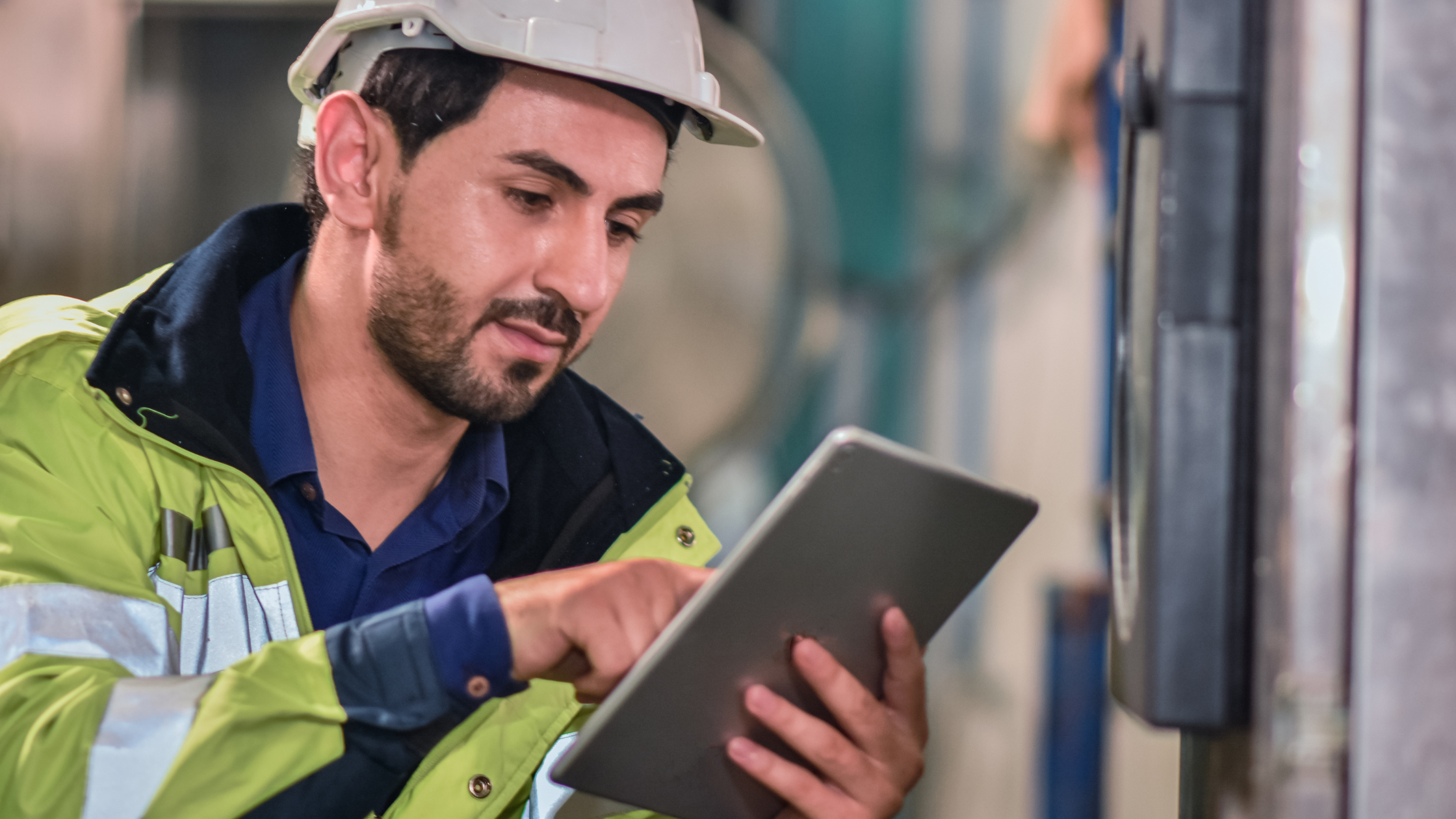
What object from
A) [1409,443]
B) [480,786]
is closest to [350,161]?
[480,786]

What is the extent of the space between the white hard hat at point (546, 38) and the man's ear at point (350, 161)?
4 centimetres

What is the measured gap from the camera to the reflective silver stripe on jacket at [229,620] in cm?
110

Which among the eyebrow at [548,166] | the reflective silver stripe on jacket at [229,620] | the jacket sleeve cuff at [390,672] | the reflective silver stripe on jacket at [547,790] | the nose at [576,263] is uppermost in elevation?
the eyebrow at [548,166]

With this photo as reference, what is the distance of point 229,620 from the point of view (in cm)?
111

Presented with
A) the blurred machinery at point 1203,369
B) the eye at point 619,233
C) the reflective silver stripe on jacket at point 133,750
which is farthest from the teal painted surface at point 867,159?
the blurred machinery at point 1203,369

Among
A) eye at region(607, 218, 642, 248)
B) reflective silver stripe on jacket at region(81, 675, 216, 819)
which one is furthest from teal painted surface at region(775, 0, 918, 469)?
reflective silver stripe on jacket at region(81, 675, 216, 819)

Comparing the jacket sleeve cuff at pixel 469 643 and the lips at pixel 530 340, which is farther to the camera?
the lips at pixel 530 340

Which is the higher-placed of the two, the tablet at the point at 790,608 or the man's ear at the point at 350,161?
the man's ear at the point at 350,161

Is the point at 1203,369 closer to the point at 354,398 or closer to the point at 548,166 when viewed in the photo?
the point at 548,166

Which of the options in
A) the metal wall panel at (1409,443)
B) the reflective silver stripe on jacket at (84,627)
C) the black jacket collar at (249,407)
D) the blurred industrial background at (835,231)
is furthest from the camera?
the blurred industrial background at (835,231)

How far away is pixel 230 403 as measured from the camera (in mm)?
1153

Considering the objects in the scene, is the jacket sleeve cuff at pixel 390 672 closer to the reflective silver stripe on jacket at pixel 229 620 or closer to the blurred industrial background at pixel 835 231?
the reflective silver stripe on jacket at pixel 229 620

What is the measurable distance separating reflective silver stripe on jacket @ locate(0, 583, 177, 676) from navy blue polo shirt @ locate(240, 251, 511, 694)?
0.20m

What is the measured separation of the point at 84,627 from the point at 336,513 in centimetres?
33
